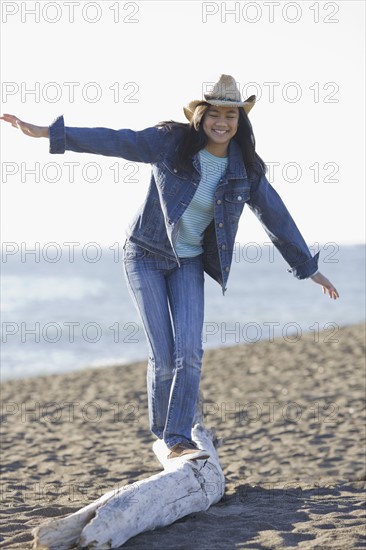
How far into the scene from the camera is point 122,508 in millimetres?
4656

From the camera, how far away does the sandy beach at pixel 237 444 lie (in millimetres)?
4980

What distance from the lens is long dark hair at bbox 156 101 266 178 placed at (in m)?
5.04

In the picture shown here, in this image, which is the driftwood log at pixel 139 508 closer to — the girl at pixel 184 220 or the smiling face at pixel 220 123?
the girl at pixel 184 220

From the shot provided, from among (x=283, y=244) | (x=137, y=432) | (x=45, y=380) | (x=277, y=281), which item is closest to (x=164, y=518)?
(x=283, y=244)

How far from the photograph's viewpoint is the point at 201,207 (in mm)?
5184

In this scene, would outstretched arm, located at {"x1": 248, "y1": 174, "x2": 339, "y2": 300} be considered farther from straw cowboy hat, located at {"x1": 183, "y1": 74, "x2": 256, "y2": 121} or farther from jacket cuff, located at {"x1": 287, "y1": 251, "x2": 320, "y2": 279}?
straw cowboy hat, located at {"x1": 183, "y1": 74, "x2": 256, "y2": 121}

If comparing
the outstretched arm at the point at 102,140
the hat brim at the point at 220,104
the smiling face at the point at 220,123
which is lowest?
the outstretched arm at the point at 102,140

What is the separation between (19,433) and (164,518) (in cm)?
537

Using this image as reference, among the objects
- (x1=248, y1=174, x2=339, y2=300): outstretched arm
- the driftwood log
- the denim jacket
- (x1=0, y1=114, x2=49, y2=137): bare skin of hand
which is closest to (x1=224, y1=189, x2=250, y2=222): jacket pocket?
the denim jacket

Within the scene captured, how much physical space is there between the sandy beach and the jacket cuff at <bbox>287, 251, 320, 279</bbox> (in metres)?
1.46

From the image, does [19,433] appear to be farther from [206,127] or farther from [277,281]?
[277,281]

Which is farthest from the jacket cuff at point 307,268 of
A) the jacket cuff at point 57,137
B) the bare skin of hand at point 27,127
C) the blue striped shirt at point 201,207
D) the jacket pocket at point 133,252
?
the bare skin of hand at point 27,127

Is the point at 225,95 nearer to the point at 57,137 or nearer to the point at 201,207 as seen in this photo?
the point at 201,207

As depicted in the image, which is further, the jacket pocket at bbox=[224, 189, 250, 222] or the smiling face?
the jacket pocket at bbox=[224, 189, 250, 222]
